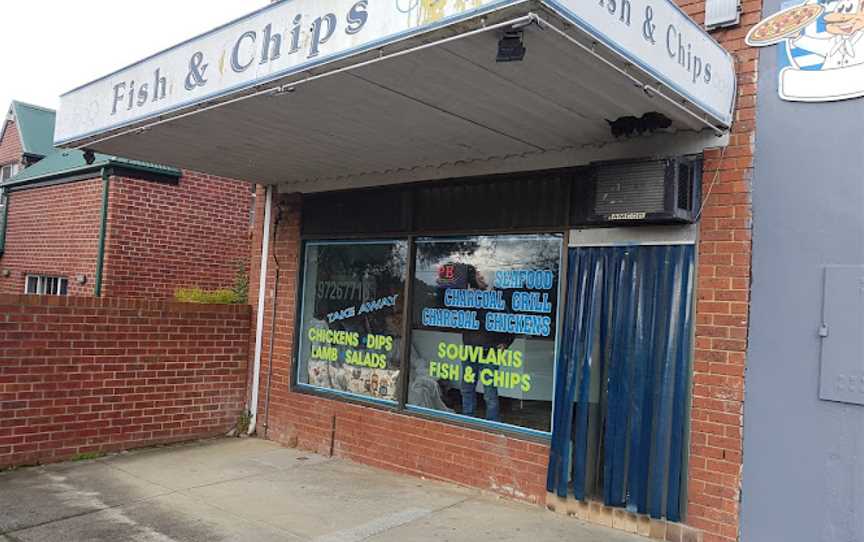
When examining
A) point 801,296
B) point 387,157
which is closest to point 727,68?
point 801,296

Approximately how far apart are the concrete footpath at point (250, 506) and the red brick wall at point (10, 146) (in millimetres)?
11709

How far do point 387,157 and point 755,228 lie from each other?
10.4 ft

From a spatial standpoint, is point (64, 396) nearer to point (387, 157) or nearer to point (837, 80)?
point (387, 157)

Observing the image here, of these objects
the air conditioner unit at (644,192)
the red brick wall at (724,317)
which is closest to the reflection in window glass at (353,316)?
the air conditioner unit at (644,192)

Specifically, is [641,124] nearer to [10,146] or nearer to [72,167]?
[72,167]

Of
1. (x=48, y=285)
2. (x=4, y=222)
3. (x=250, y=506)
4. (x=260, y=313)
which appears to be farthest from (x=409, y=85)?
(x=4, y=222)

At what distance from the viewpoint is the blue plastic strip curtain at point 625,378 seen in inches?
188

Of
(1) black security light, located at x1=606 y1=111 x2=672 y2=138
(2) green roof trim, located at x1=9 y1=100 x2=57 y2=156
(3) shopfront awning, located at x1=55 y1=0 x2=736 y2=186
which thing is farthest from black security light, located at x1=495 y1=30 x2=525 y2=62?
(2) green roof trim, located at x1=9 y1=100 x2=57 y2=156

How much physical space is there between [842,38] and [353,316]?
494 cm

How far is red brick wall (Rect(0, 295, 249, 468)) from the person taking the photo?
639 cm

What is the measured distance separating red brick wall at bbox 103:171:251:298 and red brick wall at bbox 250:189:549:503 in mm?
3254

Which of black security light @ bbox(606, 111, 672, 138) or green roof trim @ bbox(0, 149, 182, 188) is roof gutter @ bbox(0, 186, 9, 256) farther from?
black security light @ bbox(606, 111, 672, 138)

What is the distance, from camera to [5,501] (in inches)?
215

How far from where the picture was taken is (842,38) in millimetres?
4312
